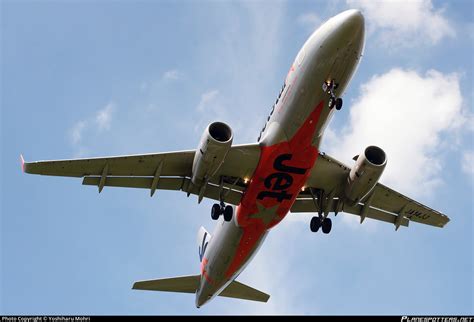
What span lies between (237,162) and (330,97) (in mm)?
4675

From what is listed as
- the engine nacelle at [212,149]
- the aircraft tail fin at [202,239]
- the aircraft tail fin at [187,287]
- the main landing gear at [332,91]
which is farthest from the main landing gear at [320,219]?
the aircraft tail fin at [187,287]

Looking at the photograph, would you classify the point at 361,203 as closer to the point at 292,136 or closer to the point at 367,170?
the point at 367,170

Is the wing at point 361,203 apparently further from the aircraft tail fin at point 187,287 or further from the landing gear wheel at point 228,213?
the aircraft tail fin at point 187,287

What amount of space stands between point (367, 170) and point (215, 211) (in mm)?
6227

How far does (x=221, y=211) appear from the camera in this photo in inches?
1021

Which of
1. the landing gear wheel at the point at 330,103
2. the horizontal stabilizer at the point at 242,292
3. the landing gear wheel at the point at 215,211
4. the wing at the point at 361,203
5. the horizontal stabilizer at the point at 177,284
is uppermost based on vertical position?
the landing gear wheel at the point at 330,103

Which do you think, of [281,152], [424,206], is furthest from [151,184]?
[424,206]

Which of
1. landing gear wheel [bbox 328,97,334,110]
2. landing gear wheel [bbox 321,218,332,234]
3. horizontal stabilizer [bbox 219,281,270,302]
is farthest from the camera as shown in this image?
horizontal stabilizer [bbox 219,281,270,302]

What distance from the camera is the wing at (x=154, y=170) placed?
2486 cm

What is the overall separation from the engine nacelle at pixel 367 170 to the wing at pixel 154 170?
4145 mm

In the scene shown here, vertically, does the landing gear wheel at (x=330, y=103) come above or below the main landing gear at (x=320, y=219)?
above

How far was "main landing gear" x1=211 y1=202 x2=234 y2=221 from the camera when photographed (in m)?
25.8

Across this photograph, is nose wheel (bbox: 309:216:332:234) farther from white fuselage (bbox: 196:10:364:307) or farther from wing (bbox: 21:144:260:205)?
wing (bbox: 21:144:260:205)

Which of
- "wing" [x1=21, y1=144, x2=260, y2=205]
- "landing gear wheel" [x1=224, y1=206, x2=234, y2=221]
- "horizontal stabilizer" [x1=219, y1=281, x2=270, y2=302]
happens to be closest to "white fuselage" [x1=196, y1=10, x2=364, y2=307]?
"landing gear wheel" [x1=224, y1=206, x2=234, y2=221]
